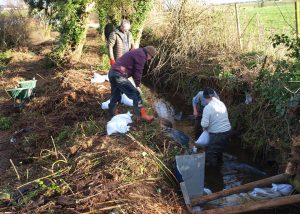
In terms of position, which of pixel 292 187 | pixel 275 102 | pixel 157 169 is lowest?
pixel 292 187

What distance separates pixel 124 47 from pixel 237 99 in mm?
3312

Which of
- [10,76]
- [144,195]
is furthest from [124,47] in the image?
[10,76]

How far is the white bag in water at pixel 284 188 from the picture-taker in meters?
6.51

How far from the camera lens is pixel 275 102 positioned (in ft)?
27.0

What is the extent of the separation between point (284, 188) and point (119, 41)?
5.91 m

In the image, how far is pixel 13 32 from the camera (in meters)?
23.8

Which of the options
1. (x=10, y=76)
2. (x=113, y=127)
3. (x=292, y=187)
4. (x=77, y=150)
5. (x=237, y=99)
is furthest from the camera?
(x=10, y=76)

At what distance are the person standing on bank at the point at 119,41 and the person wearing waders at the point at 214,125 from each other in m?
A: 3.10

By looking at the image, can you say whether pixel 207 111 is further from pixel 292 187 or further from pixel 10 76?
pixel 10 76

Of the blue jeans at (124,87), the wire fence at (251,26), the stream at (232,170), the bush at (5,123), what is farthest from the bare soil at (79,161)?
the wire fence at (251,26)

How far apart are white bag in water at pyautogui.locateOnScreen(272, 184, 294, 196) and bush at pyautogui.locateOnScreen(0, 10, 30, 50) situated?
20110 millimetres

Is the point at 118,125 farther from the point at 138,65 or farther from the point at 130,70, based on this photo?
the point at 138,65

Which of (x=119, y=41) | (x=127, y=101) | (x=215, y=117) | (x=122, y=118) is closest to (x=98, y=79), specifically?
(x=119, y=41)

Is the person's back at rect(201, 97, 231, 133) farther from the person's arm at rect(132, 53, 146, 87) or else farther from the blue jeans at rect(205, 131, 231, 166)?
the person's arm at rect(132, 53, 146, 87)
